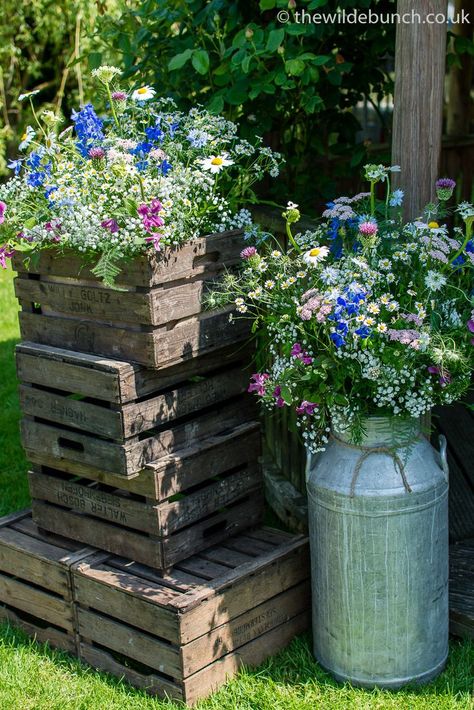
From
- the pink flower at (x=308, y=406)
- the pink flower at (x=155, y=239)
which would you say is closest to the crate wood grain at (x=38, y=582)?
the pink flower at (x=308, y=406)

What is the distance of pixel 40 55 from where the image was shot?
917cm

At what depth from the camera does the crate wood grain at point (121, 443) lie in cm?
284

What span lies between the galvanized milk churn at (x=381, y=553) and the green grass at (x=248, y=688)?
6cm

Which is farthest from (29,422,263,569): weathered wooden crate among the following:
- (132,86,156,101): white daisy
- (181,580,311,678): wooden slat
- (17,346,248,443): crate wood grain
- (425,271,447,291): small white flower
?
(132,86,156,101): white daisy

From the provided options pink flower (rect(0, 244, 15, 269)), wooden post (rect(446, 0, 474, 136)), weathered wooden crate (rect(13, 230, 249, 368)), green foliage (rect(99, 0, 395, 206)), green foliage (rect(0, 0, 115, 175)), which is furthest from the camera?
green foliage (rect(0, 0, 115, 175))

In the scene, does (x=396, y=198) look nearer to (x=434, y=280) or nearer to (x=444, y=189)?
(x=444, y=189)

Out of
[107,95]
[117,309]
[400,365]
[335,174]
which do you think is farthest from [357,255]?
[335,174]

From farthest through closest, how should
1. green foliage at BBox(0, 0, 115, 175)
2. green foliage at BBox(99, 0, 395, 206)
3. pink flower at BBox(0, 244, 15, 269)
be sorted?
1. green foliage at BBox(0, 0, 115, 175)
2. green foliage at BBox(99, 0, 395, 206)
3. pink flower at BBox(0, 244, 15, 269)

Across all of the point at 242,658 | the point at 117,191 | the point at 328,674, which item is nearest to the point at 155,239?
the point at 117,191

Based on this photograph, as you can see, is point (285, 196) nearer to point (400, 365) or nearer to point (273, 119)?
point (273, 119)

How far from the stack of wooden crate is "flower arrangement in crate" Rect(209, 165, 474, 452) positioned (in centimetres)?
23

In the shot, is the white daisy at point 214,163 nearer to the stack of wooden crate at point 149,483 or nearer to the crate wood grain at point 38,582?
the stack of wooden crate at point 149,483

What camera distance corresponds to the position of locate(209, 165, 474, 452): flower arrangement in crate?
2533 mm

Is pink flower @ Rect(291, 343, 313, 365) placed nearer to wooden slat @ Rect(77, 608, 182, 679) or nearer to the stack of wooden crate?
the stack of wooden crate
